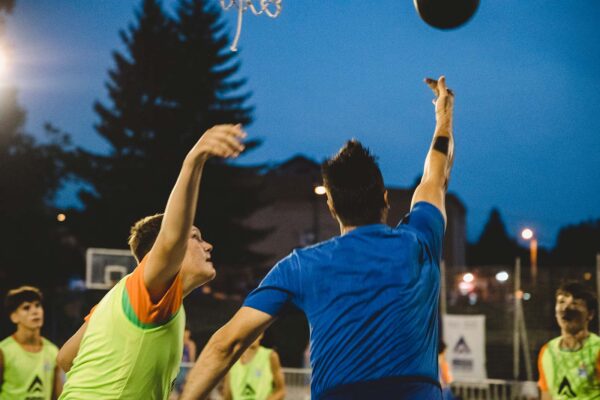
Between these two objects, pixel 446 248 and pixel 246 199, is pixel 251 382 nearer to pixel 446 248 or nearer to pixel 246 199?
pixel 246 199

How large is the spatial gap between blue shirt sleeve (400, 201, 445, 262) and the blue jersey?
0.10 m

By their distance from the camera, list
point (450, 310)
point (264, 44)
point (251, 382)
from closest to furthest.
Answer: point (251, 382)
point (450, 310)
point (264, 44)

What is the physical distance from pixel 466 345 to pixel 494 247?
72180 millimetres

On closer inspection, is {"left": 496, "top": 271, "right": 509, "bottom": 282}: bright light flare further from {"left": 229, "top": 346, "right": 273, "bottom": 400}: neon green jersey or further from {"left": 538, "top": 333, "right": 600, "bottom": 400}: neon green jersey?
{"left": 538, "top": 333, "right": 600, "bottom": 400}: neon green jersey

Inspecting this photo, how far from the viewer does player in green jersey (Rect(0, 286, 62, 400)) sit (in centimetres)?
840

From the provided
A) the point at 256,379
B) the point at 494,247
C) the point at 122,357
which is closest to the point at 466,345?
the point at 256,379

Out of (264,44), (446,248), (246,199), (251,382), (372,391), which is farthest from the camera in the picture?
(264,44)

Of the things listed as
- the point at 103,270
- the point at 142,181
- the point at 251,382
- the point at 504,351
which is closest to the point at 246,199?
the point at 142,181

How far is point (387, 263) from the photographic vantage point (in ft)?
11.2

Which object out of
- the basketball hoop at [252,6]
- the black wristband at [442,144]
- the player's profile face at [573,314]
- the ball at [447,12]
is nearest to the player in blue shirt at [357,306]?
the black wristband at [442,144]

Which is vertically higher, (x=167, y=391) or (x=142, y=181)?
(x=142, y=181)

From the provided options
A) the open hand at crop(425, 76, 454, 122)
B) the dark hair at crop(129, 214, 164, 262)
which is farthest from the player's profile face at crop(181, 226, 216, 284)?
the open hand at crop(425, 76, 454, 122)

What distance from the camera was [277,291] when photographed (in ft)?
11.1

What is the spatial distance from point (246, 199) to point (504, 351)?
2453 centimetres
